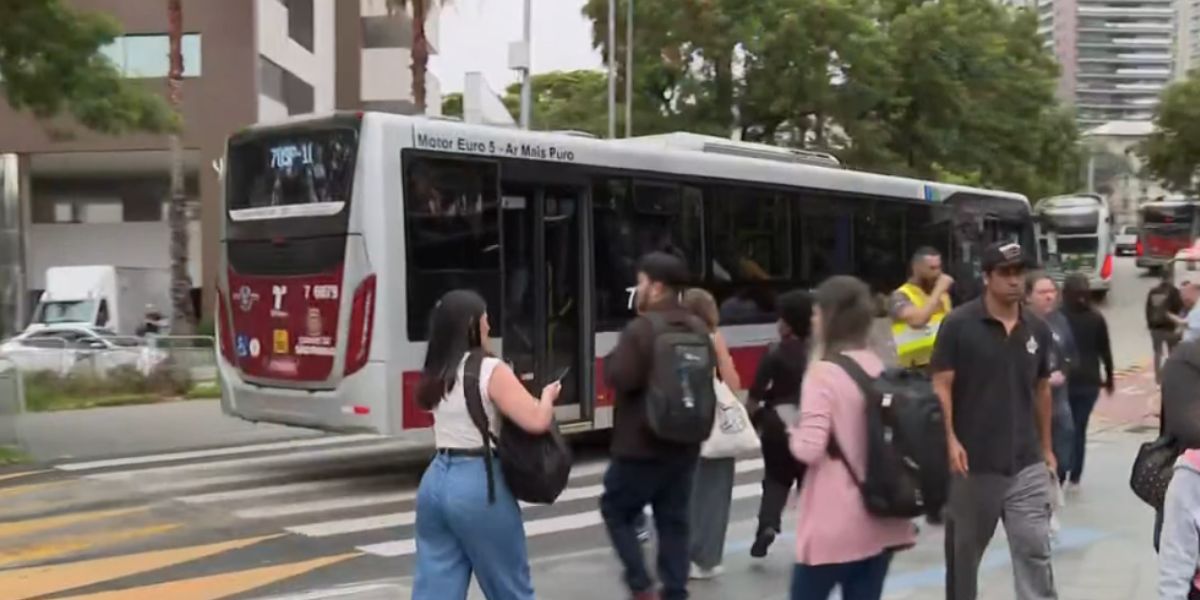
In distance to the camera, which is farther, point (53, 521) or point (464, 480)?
point (53, 521)

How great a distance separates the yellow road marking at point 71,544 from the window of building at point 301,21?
3403 centimetres

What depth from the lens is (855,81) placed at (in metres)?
36.1

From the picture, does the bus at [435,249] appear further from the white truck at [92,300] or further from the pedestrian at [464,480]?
the white truck at [92,300]

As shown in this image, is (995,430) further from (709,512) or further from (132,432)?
(132,432)

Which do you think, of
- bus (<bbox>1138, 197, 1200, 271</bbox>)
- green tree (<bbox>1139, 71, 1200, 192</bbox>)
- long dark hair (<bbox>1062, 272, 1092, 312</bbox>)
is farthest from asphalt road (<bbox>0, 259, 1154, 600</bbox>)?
green tree (<bbox>1139, 71, 1200, 192</bbox>)

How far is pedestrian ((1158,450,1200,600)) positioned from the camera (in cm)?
512

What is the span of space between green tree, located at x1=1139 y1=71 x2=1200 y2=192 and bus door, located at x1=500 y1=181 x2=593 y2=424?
51.6 meters

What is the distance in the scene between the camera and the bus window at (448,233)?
1132cm

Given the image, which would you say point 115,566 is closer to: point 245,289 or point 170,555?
point 170,555

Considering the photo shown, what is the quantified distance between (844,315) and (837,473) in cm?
58

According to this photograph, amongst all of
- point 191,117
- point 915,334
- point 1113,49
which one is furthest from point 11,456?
point 1113,49

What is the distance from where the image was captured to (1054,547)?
29.4 ft

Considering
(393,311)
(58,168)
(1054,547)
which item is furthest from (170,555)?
(58,168)

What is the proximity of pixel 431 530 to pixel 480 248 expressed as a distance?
6717 millimetres
